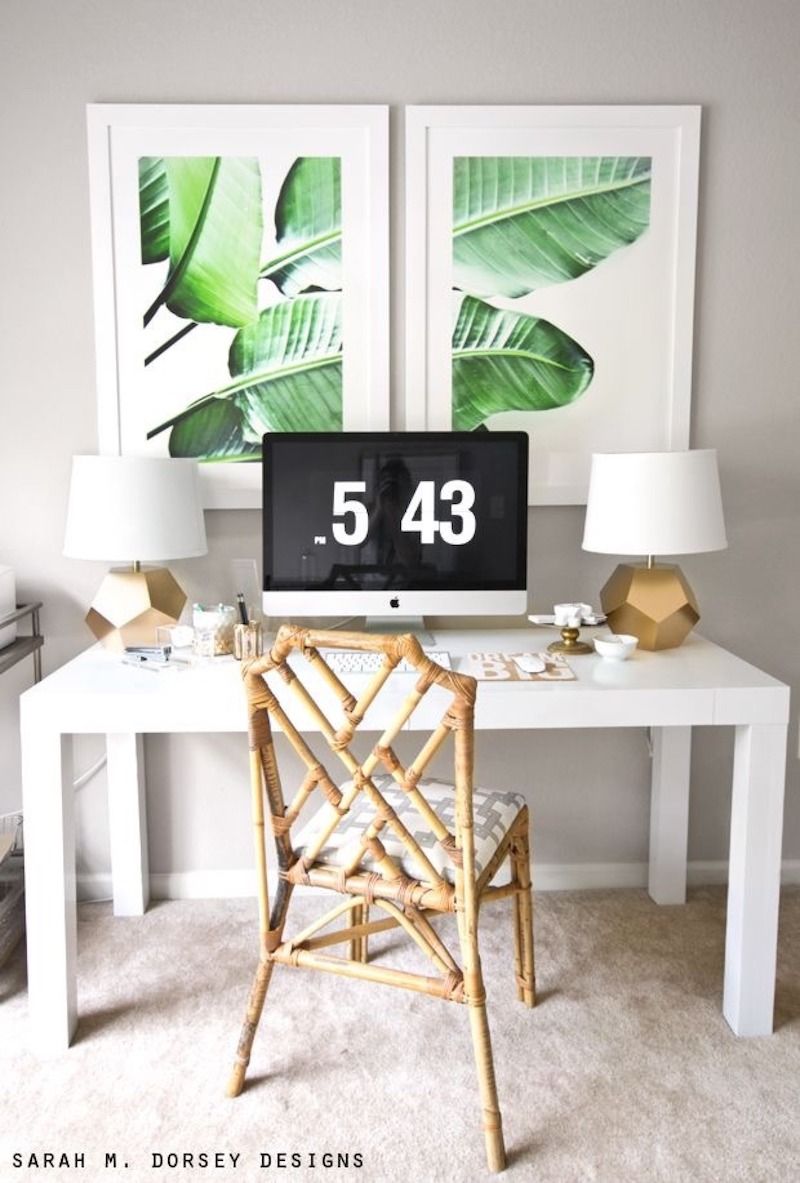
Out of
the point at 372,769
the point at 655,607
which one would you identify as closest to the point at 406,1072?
the point at 372,769

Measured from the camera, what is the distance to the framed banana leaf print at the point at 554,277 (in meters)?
2.38

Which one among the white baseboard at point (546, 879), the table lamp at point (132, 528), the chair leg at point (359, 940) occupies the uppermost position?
the table lamp at point (132, 528)

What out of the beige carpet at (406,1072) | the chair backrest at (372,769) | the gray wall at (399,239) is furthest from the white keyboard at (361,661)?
the beige carpet at (406,1072)

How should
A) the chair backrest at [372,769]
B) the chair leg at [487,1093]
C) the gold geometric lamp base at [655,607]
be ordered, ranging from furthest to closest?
the gold geometric lamp base at [655,607] → the chair leg at [487,1093] → the chair backrest at [372,769]

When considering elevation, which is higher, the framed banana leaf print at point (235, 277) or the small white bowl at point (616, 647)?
the framed banana leaf print at point (235, 277)

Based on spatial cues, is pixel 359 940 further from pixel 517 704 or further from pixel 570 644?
pixel 570 644

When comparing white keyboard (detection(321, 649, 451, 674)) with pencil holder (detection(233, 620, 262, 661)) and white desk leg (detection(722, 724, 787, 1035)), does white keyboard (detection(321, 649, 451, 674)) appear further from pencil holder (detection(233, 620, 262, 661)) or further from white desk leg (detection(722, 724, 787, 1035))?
white desk leg (detection(722, 724, 787, 1035))

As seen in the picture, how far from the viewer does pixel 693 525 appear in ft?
7.25

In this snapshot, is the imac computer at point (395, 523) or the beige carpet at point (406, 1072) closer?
the beige carpet at point (406, 1072)

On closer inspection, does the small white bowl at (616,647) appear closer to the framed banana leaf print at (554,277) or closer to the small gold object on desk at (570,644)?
the small gold object on desk at (570,644)

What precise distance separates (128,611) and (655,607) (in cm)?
121

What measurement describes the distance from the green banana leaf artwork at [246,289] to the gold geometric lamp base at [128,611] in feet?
1.16

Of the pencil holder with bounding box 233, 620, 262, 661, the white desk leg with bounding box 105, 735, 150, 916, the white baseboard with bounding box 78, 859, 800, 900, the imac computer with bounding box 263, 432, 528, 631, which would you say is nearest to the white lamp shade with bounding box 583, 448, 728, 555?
the imac computer with bounding box 263, 432, 528, 631

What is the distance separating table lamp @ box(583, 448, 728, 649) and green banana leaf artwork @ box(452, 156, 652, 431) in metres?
0.30
